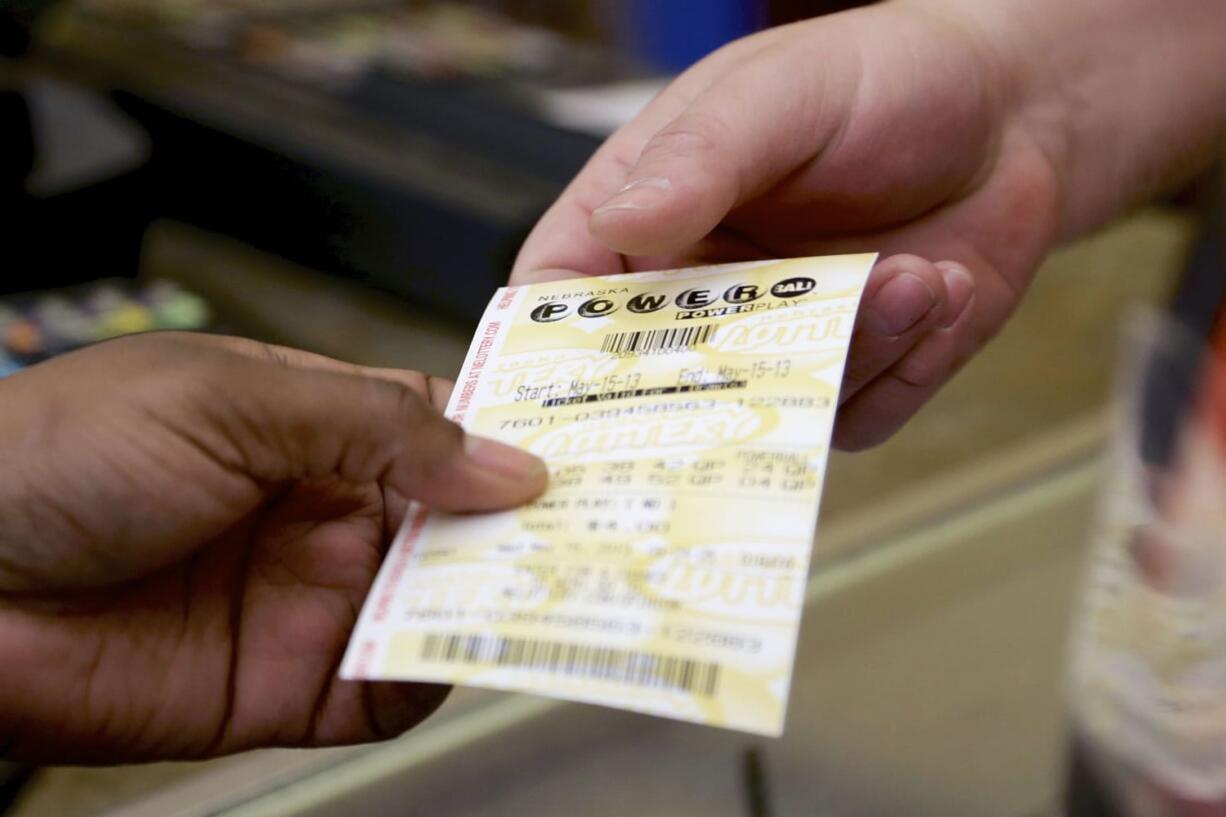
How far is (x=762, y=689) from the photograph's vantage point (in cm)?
40

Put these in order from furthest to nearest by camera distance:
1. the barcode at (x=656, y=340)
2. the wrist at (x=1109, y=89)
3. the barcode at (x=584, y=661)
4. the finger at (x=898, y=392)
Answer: the wrist at (x=1109, y=89) < the finger at (x=898, y=392) < the barcode at (x=656, y=340) < the barcode at (x=584, y=661)

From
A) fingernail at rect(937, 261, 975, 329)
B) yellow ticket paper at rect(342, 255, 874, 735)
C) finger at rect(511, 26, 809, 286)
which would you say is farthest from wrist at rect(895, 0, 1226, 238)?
yellow ticket paper at rect(342, 255, 874, 735)

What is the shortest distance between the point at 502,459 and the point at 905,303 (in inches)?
9.1

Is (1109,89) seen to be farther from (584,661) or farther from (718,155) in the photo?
(584,661)

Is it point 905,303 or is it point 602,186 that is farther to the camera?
point 602,186

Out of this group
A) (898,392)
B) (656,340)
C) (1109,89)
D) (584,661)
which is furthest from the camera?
(1109,89)

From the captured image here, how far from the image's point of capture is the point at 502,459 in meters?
0.47

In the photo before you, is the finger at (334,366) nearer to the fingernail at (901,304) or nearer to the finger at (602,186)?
the finger at (602,186)

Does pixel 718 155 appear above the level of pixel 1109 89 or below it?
above

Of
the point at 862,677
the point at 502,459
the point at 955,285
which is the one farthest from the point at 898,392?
the point at 502,459

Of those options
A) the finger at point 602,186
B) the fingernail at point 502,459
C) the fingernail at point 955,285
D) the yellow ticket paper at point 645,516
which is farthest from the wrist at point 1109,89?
the fingernail at point 502,459

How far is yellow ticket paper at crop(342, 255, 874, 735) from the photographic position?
41 centimetres

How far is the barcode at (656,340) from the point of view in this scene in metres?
0.54

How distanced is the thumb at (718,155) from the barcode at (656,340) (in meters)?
0.05
